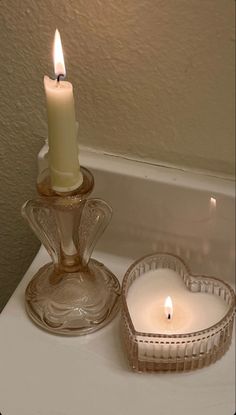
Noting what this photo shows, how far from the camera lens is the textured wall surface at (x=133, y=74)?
526mm

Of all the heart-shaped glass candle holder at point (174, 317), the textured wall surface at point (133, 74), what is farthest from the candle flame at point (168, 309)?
the textured wall surface at point (133, 74)

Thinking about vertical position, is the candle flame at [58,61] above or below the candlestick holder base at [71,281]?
above

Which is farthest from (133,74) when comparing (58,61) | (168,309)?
(168,309)

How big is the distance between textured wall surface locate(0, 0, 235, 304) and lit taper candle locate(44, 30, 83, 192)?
6 cm

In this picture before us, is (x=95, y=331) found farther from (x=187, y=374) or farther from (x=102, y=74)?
(x=102, y=74)

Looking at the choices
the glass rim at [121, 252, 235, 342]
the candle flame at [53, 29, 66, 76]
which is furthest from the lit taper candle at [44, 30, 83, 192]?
the glass rim at [121, 252, 235, 342]

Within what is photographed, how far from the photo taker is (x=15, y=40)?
1.88 ft

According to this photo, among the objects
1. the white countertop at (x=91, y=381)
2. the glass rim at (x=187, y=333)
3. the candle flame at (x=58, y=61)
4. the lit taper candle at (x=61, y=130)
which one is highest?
the candle flame at (x=58, y=61)

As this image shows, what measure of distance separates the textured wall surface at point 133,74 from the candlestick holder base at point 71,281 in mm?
79

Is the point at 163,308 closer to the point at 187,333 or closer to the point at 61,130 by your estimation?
the point at 187,333

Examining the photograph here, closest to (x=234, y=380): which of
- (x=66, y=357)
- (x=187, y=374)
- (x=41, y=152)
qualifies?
(x=187, y=374)

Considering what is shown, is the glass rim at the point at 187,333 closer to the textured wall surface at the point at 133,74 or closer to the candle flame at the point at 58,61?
the textured wall surface at the point at 133,74

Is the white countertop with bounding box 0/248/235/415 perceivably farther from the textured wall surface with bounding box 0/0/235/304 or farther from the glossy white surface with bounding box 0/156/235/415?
the textured wall surface with bounding box 0/0/235/304

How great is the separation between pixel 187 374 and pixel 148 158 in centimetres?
19
